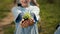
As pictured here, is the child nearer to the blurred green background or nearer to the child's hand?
the child's hand

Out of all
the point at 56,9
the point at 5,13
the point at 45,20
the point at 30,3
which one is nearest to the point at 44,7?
the point at 56,9

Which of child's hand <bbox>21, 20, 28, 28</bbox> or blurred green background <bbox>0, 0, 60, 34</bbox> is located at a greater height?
child's hand <bbox>21, 20, 28, 28</bbox>

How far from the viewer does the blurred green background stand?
5.27m

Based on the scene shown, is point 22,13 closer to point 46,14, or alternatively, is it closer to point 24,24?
point 24,24

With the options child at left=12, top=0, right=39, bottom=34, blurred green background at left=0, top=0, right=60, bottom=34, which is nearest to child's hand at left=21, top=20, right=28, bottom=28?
child at left=12, top=0, right=39, bottom=34

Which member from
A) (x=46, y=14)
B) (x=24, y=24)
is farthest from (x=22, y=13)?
(x=46, y=14)

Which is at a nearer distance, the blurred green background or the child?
the child

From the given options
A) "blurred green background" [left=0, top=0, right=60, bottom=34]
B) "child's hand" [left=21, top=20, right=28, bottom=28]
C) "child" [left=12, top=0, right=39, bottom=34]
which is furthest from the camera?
"blurred green background" [left=0, top=0, right=60, bottom=34]

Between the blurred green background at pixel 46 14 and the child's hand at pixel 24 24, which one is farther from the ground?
the child's hand at pixel 24 24

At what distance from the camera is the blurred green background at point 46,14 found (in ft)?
17.3

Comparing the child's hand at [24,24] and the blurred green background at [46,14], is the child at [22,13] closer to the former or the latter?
the child's hand at [24,24]

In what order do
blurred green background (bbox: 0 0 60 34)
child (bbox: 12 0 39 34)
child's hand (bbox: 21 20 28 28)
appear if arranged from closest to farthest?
1. child's hand (bbox: 21 20 28 28)
2. child (bbox: 12 0 39 34)
3. blurred green background (bbox: 0 0 60 34)

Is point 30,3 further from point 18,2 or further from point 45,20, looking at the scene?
point 45,20

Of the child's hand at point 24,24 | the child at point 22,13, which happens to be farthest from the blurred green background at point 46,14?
the child's hand at point 24,24
